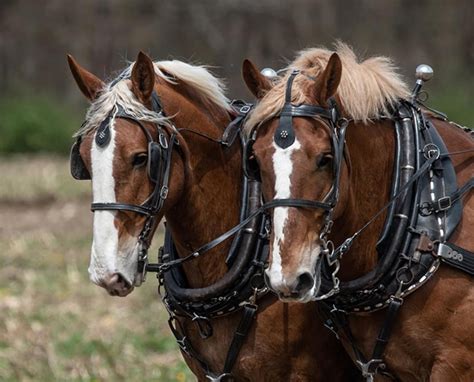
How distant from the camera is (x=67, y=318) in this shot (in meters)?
7.61

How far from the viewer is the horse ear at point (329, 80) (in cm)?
393

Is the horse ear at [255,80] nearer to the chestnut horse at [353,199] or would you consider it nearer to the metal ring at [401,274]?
the chestnut horse at [353,199]

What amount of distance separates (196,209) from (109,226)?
19.5 inches

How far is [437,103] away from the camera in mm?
16609

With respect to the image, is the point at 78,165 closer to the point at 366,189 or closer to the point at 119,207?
the point at 119,207

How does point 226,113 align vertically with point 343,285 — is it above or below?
above

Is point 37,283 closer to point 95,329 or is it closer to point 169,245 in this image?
point 95,329

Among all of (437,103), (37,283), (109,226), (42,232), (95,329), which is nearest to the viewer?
(109,226)

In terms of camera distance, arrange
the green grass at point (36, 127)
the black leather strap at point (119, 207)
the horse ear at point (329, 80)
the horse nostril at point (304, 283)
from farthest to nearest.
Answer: the green grass at point (36, 127), the black leather strap at point (119, 207), the horse ear at point (329, 80), the horse nostril at point (304, 283)

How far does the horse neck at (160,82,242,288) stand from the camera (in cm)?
442

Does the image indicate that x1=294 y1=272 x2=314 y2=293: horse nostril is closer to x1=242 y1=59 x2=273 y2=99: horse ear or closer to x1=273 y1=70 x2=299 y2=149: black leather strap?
x1=273 y1=70 x2=299 y2=149: black leather strap

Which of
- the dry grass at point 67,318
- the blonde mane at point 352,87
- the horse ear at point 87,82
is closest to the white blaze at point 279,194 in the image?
the blonde mane at point 352,87

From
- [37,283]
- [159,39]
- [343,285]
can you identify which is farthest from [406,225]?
[159,39]

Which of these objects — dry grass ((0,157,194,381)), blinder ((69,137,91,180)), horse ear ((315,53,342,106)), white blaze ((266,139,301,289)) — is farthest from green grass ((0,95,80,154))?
white blaze ((266,139,301,289))
